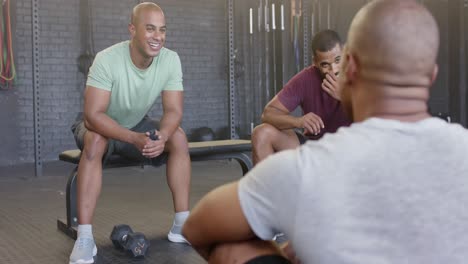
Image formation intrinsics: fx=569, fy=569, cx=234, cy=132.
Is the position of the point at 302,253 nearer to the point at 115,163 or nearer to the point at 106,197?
the point at 115,163

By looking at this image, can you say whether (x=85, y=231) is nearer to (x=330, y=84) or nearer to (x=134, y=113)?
(x=134, y=113)

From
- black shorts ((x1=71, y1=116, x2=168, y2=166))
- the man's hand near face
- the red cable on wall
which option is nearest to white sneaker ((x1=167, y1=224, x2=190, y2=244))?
black shorts ((x1=71, y1=116, x2=168, y2=166))

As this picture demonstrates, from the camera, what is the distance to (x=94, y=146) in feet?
7.48

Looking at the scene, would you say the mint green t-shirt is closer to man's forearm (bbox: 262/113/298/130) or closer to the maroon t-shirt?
man's forearm (bbox: 262/113/298/130)

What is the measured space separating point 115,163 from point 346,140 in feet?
6.32

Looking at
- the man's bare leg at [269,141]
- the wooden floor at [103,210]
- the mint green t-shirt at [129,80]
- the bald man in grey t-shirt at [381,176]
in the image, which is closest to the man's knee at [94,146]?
the mint green t-shirt at [129,80]

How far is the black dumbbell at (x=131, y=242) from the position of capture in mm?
2195

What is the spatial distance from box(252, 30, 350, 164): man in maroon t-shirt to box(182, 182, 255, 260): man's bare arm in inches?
62.8

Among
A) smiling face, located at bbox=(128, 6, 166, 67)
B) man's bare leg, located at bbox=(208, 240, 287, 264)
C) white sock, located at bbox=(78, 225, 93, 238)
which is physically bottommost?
white sock, located at bbox=(78, 225, 93, 238)

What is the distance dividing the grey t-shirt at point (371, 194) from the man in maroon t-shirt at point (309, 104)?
1700mm

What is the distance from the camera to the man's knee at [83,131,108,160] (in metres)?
2.27

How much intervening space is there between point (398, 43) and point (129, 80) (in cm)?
178

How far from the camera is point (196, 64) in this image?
6.42 metres

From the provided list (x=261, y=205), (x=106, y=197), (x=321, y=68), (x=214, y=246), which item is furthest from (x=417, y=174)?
(x=106, y=197)
